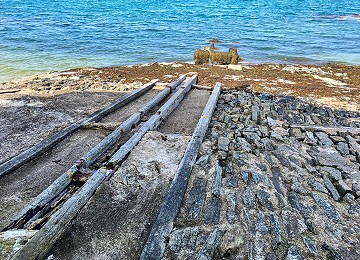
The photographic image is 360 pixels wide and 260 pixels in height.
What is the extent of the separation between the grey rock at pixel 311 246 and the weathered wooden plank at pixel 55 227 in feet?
6.85

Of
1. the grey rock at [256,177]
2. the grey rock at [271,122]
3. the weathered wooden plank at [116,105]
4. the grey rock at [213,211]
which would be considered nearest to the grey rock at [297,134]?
the grey rock at [271,122]

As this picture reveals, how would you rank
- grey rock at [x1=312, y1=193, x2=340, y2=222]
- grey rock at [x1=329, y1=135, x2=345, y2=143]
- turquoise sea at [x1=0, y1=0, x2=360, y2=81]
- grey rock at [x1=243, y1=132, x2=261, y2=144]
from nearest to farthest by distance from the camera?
grey rock at [x1=312, y1=193, x2=340, y2=222] < grey rock at [x1=243, y1=132, x2=261, y2=144] < grey rock at [x1=329, y1=135, x2=345, y2=143] < turquoise sea at [x1=0, y1=0, x2=360, y2=81]

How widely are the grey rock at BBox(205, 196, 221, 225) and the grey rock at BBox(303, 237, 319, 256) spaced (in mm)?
776

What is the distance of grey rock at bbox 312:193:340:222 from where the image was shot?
279cm

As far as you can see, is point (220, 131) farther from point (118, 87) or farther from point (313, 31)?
point (313, 31)

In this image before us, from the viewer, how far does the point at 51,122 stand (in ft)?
17.3

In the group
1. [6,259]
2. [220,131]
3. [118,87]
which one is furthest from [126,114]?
[6,259]

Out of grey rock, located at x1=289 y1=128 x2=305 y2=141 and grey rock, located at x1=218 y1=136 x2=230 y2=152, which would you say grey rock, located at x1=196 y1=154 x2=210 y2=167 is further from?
grey rock, located at x1=289 y1=128 x2=305 y2=141

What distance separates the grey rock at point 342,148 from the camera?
13.7 ft

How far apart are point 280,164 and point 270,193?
78 centimetres

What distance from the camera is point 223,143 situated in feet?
13.7

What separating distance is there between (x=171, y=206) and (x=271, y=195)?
1.12 meters

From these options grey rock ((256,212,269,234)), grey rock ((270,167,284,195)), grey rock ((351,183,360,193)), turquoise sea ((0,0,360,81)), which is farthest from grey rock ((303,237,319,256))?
turquoise sea ((0,0,360,81))

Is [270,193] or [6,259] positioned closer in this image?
[6,259]
